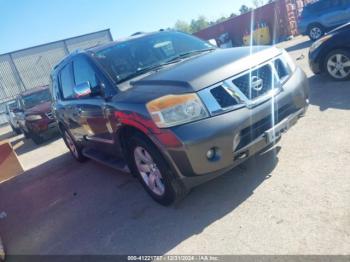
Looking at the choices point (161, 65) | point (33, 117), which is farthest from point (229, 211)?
point (33, 117)

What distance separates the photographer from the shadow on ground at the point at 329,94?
204 inches

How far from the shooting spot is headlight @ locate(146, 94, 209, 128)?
2.91 m

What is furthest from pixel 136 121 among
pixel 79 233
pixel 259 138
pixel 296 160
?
pixel 296 160

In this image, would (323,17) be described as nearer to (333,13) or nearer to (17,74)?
(333,13)

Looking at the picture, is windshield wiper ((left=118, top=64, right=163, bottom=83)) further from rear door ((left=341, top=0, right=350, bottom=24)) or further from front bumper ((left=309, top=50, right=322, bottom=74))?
rear door ((left=341, top=0, right=350, bottom=24))

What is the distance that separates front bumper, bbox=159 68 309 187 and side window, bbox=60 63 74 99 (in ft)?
9.51

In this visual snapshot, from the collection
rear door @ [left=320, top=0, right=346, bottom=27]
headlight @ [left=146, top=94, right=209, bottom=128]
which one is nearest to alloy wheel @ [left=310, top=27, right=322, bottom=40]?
rear door @ [left=320, top=0, right=346, bottom=27]

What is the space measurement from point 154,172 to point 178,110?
34.0 inches

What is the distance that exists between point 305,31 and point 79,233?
14.4m

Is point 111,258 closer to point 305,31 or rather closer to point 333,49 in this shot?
point 333,49

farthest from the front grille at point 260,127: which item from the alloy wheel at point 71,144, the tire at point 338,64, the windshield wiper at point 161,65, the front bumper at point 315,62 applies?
the alloy wheel at point 71,144

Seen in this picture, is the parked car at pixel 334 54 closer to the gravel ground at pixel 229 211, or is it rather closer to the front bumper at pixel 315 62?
the front bumper at pixel 315 62

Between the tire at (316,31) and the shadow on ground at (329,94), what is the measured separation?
333 inches

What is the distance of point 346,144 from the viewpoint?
12.2ft
